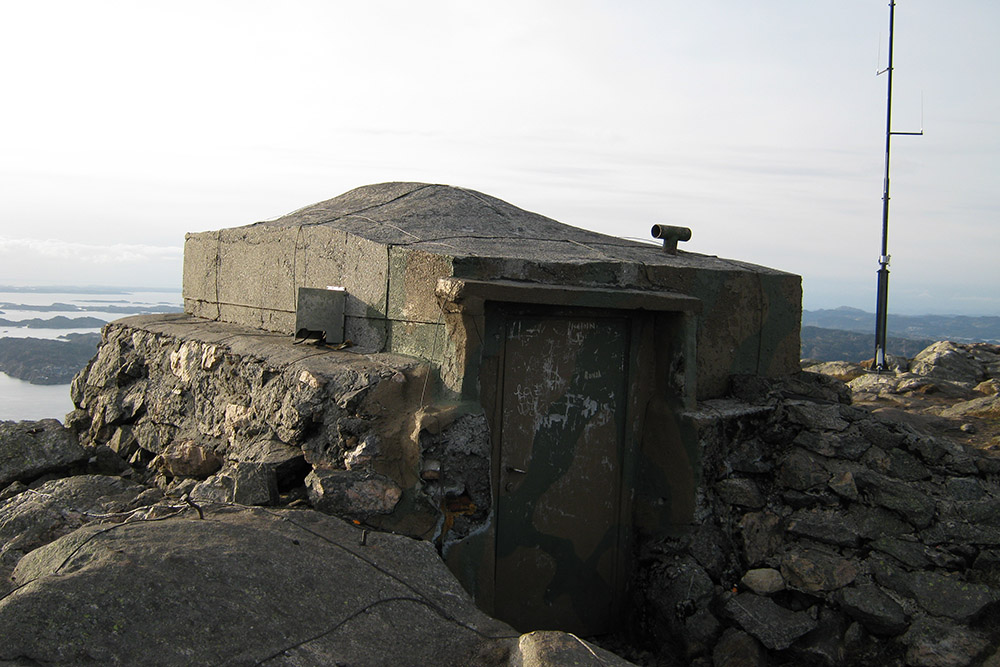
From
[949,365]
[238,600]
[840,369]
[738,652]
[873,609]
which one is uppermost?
[949,365]

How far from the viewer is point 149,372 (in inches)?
248

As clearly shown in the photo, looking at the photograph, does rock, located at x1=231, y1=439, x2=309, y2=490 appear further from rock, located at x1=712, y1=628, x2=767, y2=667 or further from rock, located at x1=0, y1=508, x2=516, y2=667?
rock, located at x1=712, y1=628, x2=767, y2=667

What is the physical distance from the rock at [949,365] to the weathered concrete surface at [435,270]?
172 inches

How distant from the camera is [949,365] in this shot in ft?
31.3

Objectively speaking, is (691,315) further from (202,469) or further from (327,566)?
(202,469)

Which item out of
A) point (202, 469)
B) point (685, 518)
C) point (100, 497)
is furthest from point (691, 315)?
point (100, 497)

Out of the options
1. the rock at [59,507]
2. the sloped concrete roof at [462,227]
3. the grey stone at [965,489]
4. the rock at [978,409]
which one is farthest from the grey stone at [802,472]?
the rock at [59,507]

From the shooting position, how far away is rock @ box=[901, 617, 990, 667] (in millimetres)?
4320

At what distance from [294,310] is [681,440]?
2.85 meters

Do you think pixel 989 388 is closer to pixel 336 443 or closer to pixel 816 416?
pixel 816 416

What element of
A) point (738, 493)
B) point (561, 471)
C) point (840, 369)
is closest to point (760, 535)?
point (738, 493)

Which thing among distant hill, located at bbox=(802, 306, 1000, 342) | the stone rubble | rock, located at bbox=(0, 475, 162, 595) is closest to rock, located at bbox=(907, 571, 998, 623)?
the stone rubble

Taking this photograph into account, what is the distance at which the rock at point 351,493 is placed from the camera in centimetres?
395

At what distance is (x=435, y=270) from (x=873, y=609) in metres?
3.22
